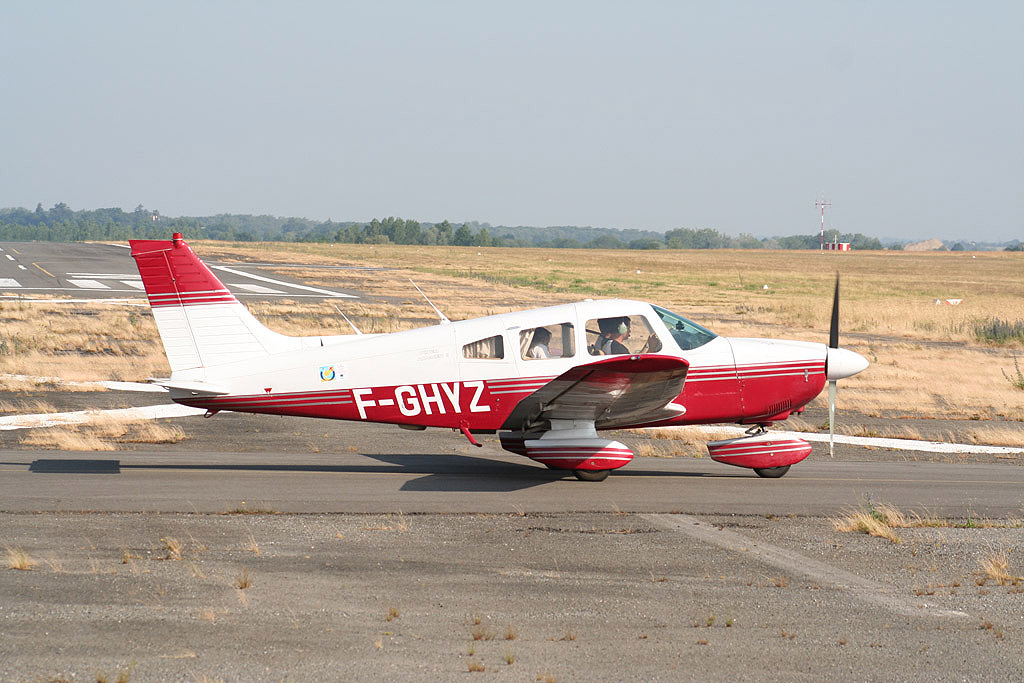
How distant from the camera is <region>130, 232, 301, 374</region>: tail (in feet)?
36.5

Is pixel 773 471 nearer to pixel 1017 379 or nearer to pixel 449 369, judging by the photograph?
pixel 449 369

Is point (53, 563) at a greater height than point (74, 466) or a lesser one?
greater

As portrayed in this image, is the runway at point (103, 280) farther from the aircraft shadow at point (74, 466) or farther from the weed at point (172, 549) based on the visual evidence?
the weed at point (172, 549)

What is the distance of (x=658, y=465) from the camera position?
13.3 metres

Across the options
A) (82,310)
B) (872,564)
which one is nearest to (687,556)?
(872,564)

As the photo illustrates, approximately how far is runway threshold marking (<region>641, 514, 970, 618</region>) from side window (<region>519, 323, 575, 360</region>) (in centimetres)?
228

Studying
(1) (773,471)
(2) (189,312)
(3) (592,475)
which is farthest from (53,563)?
(1) (773,471)

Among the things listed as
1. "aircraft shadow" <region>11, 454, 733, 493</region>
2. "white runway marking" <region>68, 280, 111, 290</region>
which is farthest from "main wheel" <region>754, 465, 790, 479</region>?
"white runway marking" <region>68, 280, 111, 290</region>

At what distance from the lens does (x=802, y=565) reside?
8.35 metres

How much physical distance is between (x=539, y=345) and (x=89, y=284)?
48297 millimetres

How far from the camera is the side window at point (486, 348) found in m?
11.4

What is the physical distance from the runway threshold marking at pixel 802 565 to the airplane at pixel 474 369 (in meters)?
1.77

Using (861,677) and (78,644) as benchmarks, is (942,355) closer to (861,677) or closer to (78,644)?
(861,677)

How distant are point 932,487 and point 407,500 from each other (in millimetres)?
6548
